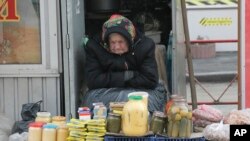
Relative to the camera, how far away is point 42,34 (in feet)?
18.2

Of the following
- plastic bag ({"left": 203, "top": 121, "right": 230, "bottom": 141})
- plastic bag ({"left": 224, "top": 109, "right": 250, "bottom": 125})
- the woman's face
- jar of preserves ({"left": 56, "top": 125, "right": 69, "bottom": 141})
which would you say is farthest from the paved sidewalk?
jar of preserves ({"left": 56, "top": 125, "right": 69, "bottom": 141})

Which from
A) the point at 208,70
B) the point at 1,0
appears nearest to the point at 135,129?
the point at 1,0

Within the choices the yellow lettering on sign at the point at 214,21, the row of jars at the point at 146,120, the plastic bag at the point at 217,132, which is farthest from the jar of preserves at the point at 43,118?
the yellow lettering on sign at the point at 214,21

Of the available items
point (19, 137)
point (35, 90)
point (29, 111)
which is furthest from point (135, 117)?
point (35, 90)

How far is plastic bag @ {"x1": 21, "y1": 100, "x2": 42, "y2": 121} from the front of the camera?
544 centimetres

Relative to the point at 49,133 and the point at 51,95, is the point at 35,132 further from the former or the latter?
the point at 51,95

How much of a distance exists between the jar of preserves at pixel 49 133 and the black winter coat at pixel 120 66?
0.94m

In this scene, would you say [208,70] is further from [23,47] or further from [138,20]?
[23,47]

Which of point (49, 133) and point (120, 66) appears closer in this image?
point (49, 133)

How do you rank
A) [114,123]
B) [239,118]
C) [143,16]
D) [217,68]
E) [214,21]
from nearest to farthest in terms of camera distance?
[114,123]
[239,118]
[143,16]
[217,68]
[214,21]

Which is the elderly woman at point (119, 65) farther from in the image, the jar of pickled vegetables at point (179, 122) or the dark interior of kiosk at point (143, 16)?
the dark interior of kiosk at point (143, 16)

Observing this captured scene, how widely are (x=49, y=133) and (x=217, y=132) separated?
1296 millimetres

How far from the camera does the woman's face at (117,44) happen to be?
5.27 m

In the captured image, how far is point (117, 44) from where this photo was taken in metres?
5.29
